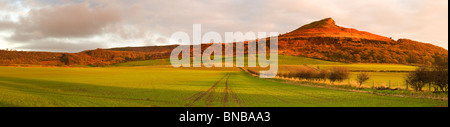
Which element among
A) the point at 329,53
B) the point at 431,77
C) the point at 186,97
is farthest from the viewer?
the point at 329,53

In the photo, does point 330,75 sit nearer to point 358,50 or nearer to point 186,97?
point 186,97

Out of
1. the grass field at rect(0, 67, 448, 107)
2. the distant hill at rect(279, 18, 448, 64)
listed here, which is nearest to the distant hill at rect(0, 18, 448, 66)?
the distant hill at rect(279, 18, 448, 64)

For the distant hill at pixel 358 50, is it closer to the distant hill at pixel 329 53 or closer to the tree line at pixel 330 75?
the distant hill at pixel 329 53

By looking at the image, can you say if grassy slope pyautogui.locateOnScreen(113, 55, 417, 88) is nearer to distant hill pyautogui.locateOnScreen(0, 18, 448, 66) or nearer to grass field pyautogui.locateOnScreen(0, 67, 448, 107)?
grass field pyautogui.locateOnScreen(0, 67, 448, 107)

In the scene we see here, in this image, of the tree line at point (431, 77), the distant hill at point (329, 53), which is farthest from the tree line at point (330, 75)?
the distant hill at point (329, 53)

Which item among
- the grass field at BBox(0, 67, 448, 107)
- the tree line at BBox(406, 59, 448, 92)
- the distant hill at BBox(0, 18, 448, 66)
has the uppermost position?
the distant hill at BBox(0, 18, 448, 66)

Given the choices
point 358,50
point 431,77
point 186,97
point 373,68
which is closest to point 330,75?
point 431,77

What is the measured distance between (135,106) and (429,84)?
1005 inches

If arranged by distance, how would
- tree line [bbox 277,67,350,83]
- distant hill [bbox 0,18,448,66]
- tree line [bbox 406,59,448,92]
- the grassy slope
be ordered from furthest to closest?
1. distant hill [bbox 0,18,448,66]
2. the grassy slope
3. tree line [bbox 277,67,350,83]
4. tree line [bbox 406,59,448,92]

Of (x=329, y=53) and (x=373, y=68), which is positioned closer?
(x=373, y=68)
